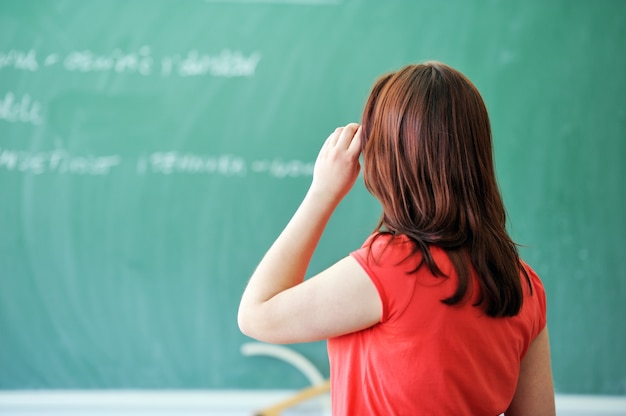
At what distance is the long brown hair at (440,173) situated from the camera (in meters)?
0.63

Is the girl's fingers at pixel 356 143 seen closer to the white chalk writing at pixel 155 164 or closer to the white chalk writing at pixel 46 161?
the white chalk writing at pixel 155 164

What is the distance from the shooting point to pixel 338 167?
69 centimetres

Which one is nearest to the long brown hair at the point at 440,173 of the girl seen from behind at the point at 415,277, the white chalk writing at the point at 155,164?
the girl seen from behind at the point at 415,277

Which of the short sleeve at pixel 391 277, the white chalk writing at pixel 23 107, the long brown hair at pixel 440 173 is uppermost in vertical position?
the white chalk writing at pixel 23 107

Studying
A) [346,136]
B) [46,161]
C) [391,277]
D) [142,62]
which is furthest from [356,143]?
[46,161]

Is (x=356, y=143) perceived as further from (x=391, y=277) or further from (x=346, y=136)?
(x=391, y=277)

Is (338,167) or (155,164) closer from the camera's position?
(338,167)

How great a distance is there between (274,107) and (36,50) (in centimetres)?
74

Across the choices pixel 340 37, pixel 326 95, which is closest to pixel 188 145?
pixel 326 95

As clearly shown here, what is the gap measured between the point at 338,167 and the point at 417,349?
0.23 meters

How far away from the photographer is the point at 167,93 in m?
1.73

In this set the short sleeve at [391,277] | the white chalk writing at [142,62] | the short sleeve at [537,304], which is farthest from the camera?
the white chalk writing at [142,62]

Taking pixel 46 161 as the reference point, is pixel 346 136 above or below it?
below

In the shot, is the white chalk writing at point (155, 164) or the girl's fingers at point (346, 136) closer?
the girl's fingers at point (346, 136)
